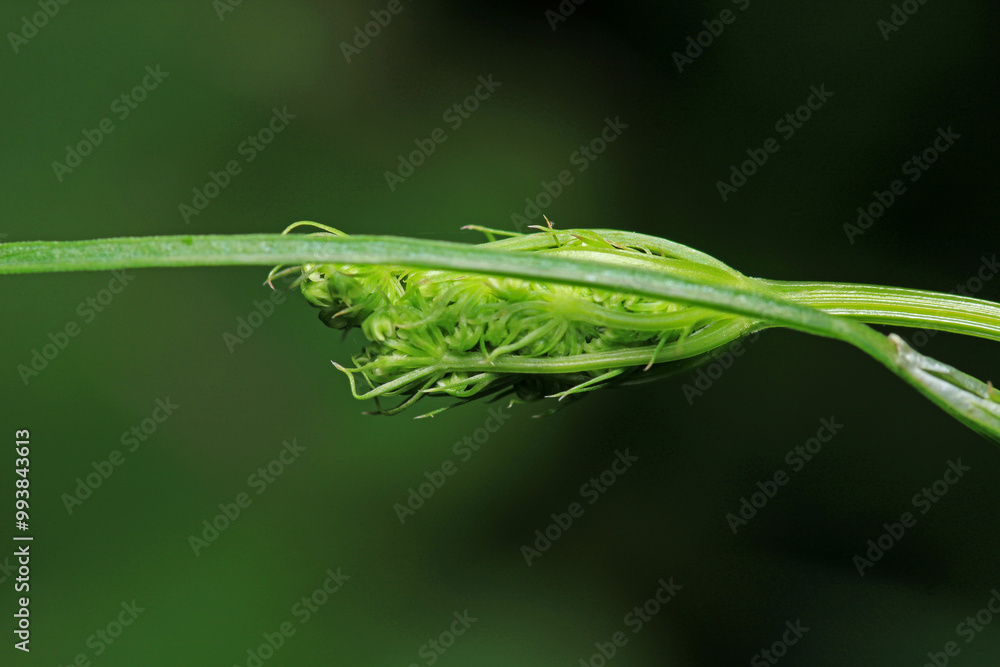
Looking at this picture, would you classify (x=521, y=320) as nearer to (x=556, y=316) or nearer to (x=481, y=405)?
(x=556, y=316)

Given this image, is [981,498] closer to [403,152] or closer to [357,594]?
[357,594]

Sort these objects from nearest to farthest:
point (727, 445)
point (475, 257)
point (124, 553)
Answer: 1. point (475, 257)
2. point (124, 553)
3. point (727, 445)

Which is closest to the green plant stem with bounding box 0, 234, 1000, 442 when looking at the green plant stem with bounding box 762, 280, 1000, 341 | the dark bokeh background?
the green plant stem with bounding box 762, 280, 1000, 341

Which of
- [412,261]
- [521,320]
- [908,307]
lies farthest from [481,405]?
[412,261]

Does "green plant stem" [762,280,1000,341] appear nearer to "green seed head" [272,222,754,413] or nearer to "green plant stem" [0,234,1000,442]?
"green seed head" [272,222,754,413]

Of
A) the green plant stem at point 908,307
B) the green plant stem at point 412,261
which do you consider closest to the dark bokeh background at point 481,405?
the green plant stem at point 908,307

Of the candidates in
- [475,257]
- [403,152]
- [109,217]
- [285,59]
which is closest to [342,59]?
[285,59]
